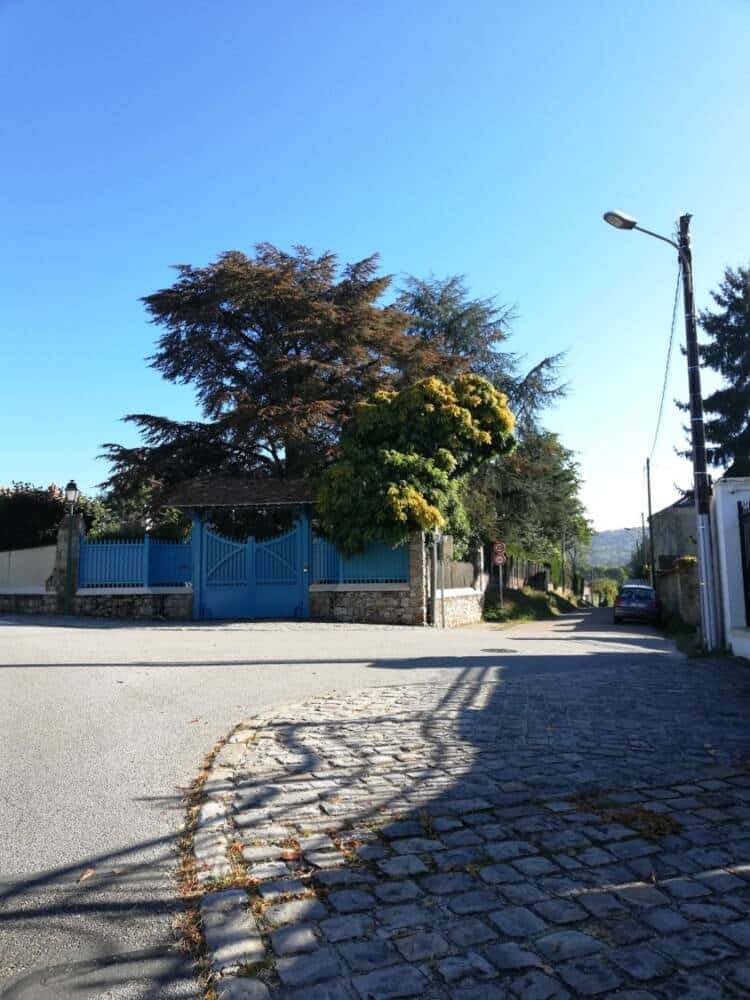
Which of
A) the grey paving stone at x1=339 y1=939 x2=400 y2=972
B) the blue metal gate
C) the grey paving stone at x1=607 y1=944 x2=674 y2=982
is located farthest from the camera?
the blue metal gate

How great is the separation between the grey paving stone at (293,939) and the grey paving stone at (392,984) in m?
0.30

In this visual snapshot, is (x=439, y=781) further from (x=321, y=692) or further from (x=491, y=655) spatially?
(x=491, y=655)

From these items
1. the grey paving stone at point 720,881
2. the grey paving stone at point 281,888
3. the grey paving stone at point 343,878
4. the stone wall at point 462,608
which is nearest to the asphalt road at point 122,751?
the grey paving stone at point 281,888

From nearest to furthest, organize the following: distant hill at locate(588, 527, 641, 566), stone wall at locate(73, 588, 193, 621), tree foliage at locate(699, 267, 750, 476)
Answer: stone wall at locate(73, 588, 193, 621), tree foliage at locate(699, 267, 750, 476), distant hill at locate(588, 527, 641, 566)

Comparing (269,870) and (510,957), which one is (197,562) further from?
(510,957)

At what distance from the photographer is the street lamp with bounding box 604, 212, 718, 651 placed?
12.1 m

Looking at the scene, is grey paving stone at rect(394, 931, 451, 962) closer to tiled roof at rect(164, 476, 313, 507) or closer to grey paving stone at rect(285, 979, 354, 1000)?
grey paving stone at rect(285, 979, 354, 1000)

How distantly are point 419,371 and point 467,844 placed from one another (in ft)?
76.9

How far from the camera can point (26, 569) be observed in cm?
2416

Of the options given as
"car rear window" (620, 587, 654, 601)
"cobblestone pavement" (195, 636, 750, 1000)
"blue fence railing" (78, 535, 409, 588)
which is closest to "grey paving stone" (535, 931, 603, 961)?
"cobblestone pavement" (195, 636, 750, 1000)

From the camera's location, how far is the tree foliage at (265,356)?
2544cm

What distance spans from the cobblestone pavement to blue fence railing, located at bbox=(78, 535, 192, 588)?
583 inches

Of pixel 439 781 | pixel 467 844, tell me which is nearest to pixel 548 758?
pixel 439 781

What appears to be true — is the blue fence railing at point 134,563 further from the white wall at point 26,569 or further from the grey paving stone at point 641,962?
the grey paving stone at point 641,962
